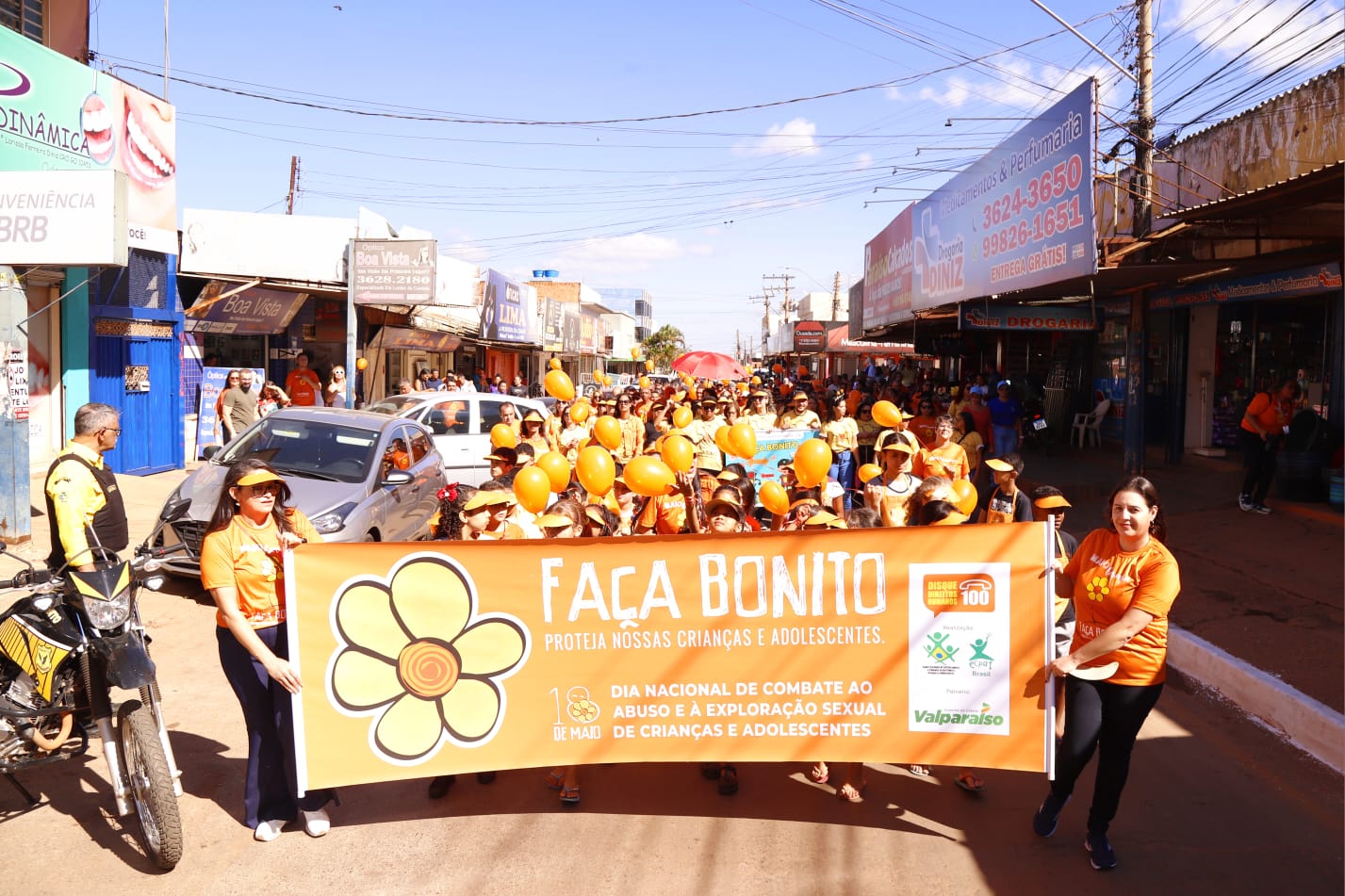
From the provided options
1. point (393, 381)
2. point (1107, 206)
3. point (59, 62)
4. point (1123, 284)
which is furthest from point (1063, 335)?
point (59, 62)

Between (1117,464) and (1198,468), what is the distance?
1.66 meters

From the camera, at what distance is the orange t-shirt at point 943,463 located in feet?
25.1

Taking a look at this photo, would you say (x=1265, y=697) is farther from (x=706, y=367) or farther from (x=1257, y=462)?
(x=706, y=367)

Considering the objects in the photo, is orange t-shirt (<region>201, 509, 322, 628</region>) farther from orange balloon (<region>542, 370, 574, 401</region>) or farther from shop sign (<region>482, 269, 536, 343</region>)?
shop sign (<region>482, 269, 536, 343</region>)

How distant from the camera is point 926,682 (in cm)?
434

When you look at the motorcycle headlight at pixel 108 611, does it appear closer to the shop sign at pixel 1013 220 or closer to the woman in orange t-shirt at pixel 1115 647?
the woman in orange t-shirt at pixel 1115 647

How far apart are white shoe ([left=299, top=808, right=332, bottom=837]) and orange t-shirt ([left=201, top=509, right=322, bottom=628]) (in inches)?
34.8

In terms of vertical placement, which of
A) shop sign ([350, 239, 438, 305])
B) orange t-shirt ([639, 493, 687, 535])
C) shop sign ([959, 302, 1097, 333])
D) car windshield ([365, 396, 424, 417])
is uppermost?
shop sign ([350, 239, 438, 305])

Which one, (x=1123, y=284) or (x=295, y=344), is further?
(x=295, y=344)

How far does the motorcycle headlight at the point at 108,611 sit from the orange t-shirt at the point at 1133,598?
4.09 m

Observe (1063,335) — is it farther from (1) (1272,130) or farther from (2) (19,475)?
(2) (19,475)

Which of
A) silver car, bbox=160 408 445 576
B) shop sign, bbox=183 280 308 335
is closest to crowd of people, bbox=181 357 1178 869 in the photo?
silver car, bbox=160 408 445 576

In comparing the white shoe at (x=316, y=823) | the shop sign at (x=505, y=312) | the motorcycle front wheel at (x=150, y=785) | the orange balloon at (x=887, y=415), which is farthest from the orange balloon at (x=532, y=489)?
the shop sign at (x=505, y=312)

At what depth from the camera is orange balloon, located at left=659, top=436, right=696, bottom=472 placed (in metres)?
7.40
